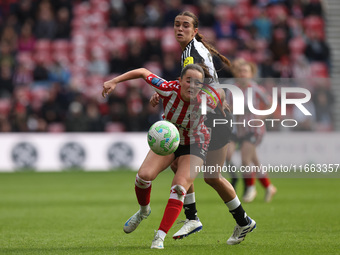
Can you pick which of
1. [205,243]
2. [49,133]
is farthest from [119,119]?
[205,243]

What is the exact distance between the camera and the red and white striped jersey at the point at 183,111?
6234 millimetres

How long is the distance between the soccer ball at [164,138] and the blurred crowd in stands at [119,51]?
11.4m

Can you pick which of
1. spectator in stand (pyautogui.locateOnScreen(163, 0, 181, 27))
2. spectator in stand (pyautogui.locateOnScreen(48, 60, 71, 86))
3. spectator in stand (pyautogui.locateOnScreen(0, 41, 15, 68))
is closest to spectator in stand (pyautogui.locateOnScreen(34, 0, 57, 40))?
spectator in stand (pyautogui.locateOnScreen(0, 41, 15, 68))

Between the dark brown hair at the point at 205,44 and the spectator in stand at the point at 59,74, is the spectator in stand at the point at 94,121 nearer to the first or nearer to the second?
the spectator in stand at the point at 59,74

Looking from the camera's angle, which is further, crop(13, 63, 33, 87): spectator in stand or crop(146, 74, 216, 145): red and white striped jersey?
crop(13, 63, 33, 87): spectator in stand

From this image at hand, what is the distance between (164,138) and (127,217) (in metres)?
3.18

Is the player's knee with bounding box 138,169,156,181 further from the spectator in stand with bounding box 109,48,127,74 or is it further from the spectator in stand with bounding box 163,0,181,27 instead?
the spectator in stand with bounding box 163,0,181,27

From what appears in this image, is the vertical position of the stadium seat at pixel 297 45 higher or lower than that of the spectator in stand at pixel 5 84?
higher

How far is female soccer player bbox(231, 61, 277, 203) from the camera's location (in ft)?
35.3

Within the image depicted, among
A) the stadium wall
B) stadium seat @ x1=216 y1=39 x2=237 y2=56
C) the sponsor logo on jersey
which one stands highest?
the sponsor logo on jersey

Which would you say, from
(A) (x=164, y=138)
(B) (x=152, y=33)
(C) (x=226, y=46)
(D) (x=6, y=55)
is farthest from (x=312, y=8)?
(A) (x=164, y=138)

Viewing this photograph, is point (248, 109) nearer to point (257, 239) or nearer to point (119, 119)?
point (257, 239)

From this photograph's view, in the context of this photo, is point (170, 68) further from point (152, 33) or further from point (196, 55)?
point (196, 55)

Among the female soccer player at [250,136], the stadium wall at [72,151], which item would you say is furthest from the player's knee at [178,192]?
the stadium wall at [72,151]
